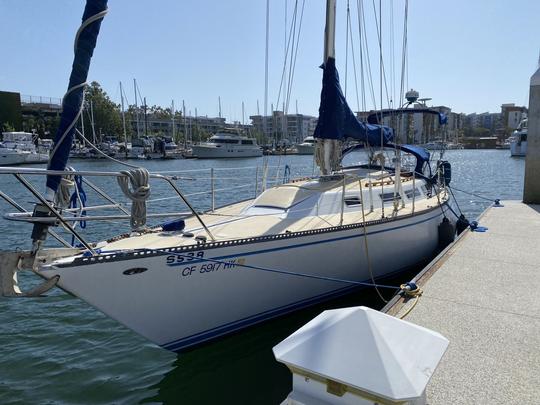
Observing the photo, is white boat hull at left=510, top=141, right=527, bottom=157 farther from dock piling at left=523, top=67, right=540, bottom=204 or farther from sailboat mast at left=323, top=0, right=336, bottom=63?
sailboat mast at left=323, top=0, right=336, bottom=63

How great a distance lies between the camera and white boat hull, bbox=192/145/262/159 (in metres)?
69.2

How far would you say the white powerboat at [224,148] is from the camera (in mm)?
69438

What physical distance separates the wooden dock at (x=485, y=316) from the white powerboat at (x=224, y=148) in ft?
205

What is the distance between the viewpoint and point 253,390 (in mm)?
5352

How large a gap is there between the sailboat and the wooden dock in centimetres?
110

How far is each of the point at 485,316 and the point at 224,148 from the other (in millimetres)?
66103

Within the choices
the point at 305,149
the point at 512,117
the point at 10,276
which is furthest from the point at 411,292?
the point at 512,117

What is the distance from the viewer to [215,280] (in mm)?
5570

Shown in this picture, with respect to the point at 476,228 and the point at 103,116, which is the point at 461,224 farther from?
the point at 103,116

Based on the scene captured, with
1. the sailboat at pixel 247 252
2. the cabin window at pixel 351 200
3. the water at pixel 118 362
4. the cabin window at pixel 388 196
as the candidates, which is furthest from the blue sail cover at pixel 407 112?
the water at pixel 118 362

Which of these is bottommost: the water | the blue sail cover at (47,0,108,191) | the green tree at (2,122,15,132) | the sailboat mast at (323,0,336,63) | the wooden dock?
the water

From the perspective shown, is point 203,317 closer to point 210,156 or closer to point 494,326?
point 494,326

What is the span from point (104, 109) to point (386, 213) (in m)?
81.2

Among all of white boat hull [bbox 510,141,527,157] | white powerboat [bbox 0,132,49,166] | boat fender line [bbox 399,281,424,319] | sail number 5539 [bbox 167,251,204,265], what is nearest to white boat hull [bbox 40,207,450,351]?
sail number 5539 [bbox 167,251,204,265]
